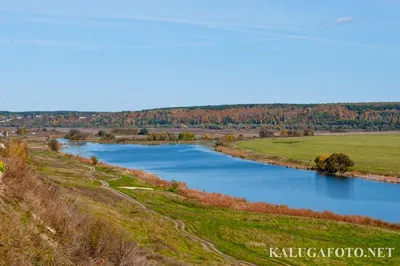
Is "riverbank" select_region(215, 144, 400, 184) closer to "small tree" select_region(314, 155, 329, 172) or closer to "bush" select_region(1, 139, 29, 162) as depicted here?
"small tree" select_region(314, 155, 329, 172)

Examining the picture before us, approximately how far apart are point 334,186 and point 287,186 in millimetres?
5938

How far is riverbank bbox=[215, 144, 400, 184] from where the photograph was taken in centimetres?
6238

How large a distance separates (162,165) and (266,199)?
34793 millimetres

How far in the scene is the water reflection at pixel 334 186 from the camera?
166 feet

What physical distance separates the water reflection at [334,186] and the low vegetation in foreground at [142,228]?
49.8 feet

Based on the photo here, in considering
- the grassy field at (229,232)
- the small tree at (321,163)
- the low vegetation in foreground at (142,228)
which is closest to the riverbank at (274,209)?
the low vegetation in foreground at (142,228)

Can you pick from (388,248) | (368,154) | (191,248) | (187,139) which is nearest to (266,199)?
(388,248)

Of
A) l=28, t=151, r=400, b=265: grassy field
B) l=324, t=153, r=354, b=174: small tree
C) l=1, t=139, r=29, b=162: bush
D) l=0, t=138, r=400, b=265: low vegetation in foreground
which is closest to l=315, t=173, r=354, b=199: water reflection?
l=324, t=153, r=354, b=174: small tree

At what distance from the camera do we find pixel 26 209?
11422 millimetres

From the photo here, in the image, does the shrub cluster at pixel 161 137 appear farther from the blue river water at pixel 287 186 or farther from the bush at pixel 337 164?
the bush at pixel 337 164

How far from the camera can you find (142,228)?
872 inches

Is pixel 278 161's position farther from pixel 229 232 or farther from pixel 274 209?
pixel 229 232

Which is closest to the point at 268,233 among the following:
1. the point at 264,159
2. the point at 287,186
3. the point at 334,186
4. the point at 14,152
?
the point at 14,152

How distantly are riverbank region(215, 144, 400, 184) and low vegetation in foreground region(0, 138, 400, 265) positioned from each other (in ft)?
98.5
